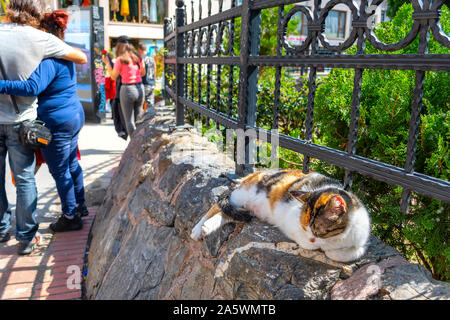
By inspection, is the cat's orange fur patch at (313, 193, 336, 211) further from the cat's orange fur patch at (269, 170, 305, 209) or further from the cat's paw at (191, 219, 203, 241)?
the cat's paw at (191, 219, 203, 241)

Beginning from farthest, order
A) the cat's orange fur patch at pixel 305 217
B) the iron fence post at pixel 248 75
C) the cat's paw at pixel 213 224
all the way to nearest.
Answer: the iron fence post at pixel 248 75 → the cat's paw at pixel 213 224 → the cat's orange fur patch at pixel 305 217

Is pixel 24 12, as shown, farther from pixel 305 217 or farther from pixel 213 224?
pixel 305 217

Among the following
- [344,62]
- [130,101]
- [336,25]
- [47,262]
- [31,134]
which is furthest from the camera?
[336,25]

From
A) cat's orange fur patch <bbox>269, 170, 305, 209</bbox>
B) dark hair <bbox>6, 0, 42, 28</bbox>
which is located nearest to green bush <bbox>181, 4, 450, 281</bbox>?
cat's orange fur patch <bbox>269, 170, 305, 209</bbox>

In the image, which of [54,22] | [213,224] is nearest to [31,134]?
[54,22]

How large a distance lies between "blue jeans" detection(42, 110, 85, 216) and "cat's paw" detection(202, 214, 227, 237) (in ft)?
8.83

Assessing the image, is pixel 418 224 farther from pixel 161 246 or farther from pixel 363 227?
pixel 161 246

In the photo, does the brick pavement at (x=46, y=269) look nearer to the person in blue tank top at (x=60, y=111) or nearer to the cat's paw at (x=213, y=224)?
the person in blue tank top at (x=60, y=111)

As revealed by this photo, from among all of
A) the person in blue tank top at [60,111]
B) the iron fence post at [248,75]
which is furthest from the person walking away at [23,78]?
the iron fence post at [248,75]

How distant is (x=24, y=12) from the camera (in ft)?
12.0

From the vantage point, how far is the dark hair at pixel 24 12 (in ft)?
11.8

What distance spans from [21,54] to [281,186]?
9.62ft

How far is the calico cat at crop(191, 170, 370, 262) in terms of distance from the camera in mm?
1570

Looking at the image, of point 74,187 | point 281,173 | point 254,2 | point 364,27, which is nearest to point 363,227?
point 281,173
